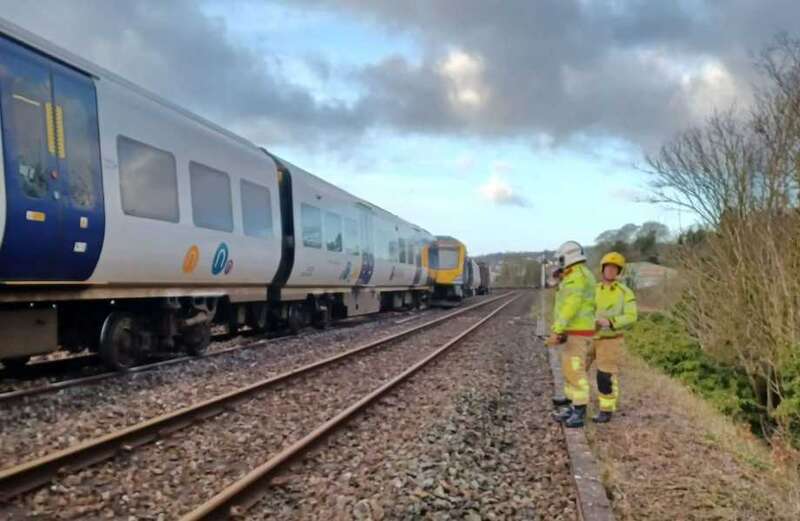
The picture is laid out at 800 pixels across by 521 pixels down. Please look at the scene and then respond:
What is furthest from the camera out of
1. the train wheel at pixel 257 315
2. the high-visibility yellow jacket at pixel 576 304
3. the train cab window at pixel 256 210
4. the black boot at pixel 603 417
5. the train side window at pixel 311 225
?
the train side window at pixel 311 225

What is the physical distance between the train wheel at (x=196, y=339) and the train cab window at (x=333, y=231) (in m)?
5.28

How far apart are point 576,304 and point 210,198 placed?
18.5 feet

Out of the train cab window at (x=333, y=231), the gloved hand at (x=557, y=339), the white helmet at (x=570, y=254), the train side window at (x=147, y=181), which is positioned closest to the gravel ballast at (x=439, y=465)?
the gloved hand at (x=557, y=339)

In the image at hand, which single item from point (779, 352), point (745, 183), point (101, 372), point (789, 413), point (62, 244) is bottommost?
point (789, 413)

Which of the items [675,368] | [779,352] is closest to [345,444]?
[779,352]

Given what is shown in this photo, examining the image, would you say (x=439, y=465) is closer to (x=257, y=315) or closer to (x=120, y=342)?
(x=120, y=342)

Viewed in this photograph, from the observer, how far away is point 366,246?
18.8 metres

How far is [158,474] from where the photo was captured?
480 cm

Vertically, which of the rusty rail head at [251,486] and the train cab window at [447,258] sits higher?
the train cab window at [447,258]

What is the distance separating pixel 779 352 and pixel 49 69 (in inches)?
569

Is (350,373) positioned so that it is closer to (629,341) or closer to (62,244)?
(62,244)

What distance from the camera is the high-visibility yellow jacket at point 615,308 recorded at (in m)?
6.67

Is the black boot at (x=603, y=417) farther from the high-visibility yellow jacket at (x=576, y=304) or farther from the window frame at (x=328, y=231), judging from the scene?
the window frame at (x=328, y=231)

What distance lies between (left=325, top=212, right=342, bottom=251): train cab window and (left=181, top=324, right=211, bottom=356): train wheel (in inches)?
208
